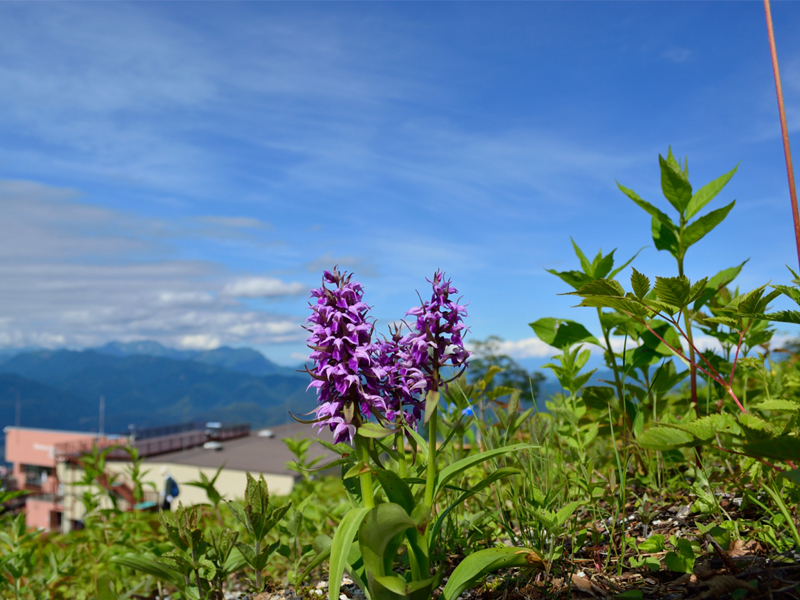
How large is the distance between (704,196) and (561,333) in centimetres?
113

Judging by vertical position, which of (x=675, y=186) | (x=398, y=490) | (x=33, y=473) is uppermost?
(x=675, y=186)

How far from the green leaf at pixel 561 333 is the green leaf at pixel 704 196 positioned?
89 centimetres

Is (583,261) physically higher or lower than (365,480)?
higher

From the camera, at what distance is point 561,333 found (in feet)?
10.3

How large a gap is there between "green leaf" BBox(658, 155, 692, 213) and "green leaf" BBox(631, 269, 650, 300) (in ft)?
4.62

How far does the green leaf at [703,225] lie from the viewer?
278cm

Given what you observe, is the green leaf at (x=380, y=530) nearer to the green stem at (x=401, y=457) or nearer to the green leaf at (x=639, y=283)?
the green stem at (x=401, y=457)

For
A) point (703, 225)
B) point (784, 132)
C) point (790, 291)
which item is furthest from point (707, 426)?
point (703, 225)

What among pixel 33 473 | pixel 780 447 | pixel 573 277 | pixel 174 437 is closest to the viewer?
pixel 780 447

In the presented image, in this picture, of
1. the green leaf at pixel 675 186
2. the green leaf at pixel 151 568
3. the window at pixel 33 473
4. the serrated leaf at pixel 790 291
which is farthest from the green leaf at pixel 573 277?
the window at pixel 33 473

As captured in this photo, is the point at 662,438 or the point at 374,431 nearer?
the point at 662,438

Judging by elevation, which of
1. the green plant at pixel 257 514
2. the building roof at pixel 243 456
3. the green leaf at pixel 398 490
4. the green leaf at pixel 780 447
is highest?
the green leaf at pixel 780 447

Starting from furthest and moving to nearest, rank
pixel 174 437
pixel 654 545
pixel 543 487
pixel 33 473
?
pixel 33 473
pixel 174 437
pixel 543 487
pixel 654 545

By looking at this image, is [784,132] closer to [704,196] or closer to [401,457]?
[704,196]
